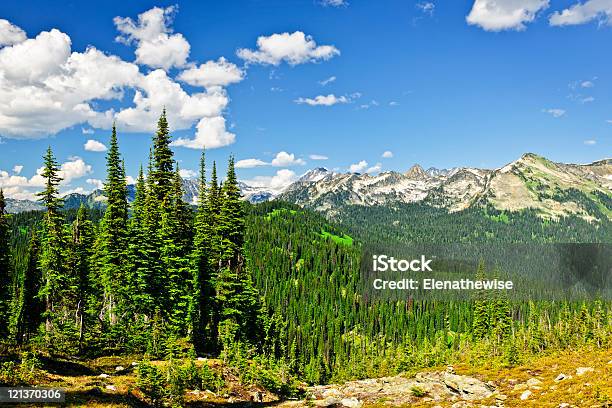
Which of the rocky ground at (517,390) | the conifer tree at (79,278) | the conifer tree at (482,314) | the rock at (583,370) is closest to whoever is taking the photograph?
the rocky ground at (517,390)

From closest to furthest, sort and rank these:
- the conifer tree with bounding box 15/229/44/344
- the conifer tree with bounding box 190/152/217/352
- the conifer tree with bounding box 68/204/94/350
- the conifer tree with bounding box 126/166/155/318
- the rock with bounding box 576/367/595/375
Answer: the rock with bounding box 576/367/595/375 < the conifer tree with bounding box 68/204/94/350 < the conifer tree with bounding box 126/166/155/318 < the conifer tree with bounding box 190/152/217/352 < the conifer tree with bounding box 15/229/44/344

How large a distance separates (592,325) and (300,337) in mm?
90296

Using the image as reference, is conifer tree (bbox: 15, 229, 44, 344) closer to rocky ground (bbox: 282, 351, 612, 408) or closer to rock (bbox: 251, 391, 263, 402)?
rock (bbox: 251, 391, 263, 402)

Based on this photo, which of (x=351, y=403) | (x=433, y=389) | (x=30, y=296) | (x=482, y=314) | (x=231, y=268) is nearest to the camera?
(x=351, y=403)

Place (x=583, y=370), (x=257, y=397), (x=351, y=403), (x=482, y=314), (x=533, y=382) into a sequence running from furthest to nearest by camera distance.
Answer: (x=482, y=314)
(x=257, y=397)
(x=351, y=403)
(x=533, y=382)
(x=583, y=370)

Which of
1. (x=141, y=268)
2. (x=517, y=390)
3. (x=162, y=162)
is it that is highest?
(x=162, y=162)

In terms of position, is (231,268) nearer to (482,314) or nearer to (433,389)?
(433,389)

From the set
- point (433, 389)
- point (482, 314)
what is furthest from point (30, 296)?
point (482, 314)

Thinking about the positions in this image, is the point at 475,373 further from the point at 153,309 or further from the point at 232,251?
the point at 153,309

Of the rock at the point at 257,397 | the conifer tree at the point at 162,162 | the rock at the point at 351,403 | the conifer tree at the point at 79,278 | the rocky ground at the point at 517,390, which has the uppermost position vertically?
the conifer tree at the point at 162,162

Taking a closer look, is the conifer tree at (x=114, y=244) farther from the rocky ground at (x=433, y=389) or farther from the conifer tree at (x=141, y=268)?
the rocky ground at (x=433, y=389)

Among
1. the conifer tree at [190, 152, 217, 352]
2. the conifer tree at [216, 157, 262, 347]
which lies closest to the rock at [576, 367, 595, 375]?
the conifer tree at [216, 157, 262, 347]

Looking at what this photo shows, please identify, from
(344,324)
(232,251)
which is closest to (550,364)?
(232,251)

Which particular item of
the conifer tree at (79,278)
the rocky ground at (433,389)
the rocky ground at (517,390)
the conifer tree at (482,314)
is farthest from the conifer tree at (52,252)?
the conifer tree at (482,314)
